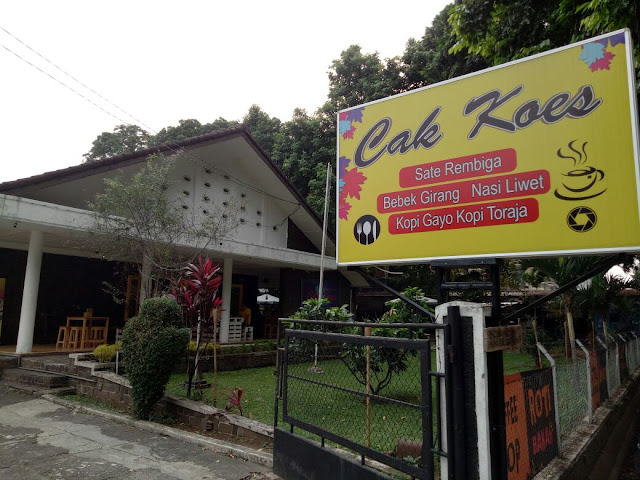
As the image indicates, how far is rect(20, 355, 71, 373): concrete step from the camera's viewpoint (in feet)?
27.5

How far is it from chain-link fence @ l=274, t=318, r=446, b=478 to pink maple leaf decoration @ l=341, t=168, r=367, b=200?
137 cm

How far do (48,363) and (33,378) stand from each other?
413 millimetres

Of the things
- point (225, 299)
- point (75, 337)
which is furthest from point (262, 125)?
point (75, 337)

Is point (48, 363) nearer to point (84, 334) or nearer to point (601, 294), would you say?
point (84, 334)

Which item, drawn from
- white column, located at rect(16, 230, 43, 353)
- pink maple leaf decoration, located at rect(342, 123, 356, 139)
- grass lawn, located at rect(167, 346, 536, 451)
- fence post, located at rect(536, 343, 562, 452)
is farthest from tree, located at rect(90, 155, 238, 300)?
fence post, located at rect(536, 343, 562, 452)

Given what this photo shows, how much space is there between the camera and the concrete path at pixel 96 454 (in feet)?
14.3

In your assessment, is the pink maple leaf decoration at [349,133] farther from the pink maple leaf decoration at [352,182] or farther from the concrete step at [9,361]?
the concrete step at [9,361]

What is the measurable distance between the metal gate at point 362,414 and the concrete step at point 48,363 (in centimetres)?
599

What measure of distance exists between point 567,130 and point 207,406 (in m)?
5.65

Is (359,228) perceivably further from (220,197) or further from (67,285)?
(67,285)

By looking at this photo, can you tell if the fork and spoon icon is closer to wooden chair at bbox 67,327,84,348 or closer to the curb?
the curb

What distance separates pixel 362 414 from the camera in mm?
4496

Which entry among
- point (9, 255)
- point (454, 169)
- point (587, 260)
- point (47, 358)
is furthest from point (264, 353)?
point (454, 169)

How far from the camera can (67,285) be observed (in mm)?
12234
